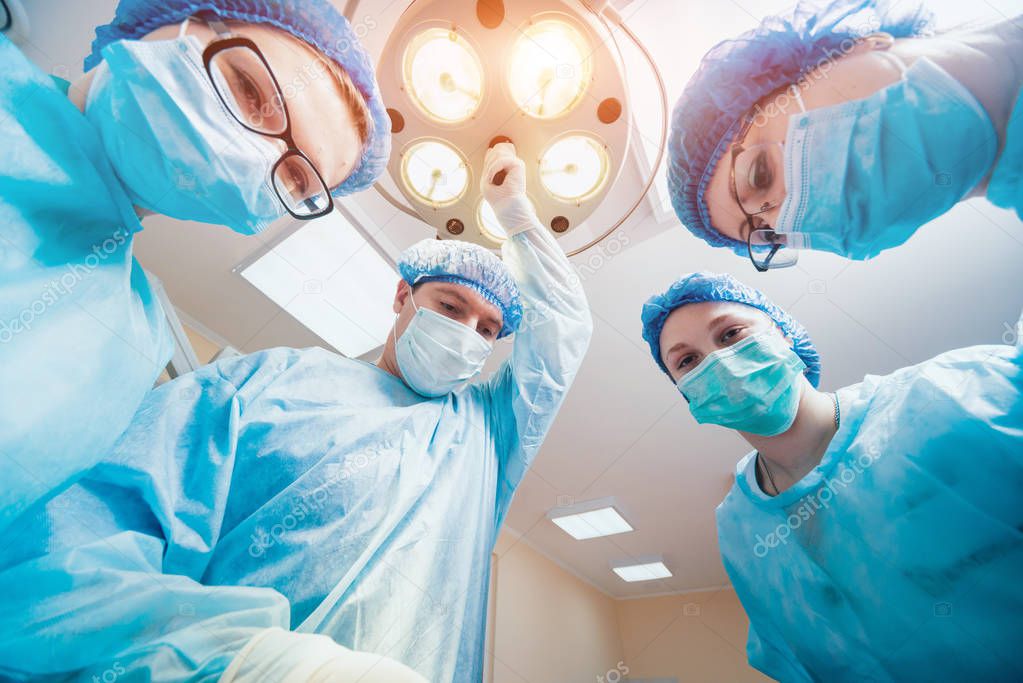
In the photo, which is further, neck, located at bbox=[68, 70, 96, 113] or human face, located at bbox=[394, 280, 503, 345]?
human face, located at bbox=[394, 280, 503, 345]

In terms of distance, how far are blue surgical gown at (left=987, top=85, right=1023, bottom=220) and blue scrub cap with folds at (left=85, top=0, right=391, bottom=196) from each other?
1.09 metres

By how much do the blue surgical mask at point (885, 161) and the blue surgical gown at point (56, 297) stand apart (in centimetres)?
116

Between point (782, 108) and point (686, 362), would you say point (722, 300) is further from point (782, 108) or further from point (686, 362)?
point (782, 108)

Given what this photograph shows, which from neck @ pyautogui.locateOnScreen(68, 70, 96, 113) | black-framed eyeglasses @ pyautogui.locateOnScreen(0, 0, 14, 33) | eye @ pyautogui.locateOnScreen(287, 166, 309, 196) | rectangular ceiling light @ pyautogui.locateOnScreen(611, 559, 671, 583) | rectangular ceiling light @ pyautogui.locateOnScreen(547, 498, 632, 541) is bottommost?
rectangular ceiling light @ pyautogui.locateOnScreen(611, 559, 671, 583)

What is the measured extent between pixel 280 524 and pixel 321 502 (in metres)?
0.08

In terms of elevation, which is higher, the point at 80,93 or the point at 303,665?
the point at 80,93

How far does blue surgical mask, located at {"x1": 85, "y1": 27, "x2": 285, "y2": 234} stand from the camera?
639mm

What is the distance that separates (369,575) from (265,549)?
0.62ft

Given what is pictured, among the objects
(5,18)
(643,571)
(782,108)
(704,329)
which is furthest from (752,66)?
(643,571)

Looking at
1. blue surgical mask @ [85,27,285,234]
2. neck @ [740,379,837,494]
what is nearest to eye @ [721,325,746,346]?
neck @ [740,379,837,494]

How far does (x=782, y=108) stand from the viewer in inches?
34.2

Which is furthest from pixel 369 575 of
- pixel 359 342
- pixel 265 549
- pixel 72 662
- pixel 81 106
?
pixel 359 342

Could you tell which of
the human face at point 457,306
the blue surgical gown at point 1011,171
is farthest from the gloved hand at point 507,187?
the blue surgical gown at point 1011,171

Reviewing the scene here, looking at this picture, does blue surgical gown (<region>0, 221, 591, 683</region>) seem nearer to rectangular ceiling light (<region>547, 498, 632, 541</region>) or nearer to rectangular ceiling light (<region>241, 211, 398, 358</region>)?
rectangular ceiling light (<region>241, 211, 398, 358</region>)
